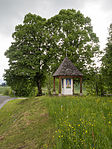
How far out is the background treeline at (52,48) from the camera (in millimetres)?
20750

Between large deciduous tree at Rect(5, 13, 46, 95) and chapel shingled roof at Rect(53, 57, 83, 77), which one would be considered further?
large deciduous tree at Rect(5, 13, 46, 95)

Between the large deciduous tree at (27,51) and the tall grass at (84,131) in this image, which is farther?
the large deciduous tree at (27,51)

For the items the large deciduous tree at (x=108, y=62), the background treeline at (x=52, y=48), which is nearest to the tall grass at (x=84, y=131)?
the large deciduous tree at (x=108, y=62)

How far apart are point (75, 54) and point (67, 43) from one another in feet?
7.59

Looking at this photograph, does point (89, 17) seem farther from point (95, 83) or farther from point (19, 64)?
point (19, 64)

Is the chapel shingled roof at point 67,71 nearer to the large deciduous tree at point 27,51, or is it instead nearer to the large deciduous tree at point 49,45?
the large deciduous tree at point 49,45

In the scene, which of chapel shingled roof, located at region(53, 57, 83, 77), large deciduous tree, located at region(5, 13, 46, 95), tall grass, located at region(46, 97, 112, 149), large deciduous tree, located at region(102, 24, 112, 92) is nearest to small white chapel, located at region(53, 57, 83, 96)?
chapel shingled roof, located at region(53, 57, 83, 77)

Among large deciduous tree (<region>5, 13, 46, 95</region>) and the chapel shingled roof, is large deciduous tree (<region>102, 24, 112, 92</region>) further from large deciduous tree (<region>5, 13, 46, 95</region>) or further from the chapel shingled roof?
large deciduous tree (<region>5, 13, 46, 95</region>)

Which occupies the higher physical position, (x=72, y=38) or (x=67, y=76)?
(x=72, y=38)

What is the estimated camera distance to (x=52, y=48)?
21203 mm

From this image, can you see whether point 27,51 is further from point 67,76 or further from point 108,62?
point 108,62

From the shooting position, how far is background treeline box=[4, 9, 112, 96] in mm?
20750

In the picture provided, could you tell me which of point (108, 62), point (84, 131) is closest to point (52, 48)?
point (108, 62)

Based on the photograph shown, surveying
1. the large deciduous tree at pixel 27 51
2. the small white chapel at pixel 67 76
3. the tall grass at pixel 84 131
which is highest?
the large deciduous tree at pixel 27 51
